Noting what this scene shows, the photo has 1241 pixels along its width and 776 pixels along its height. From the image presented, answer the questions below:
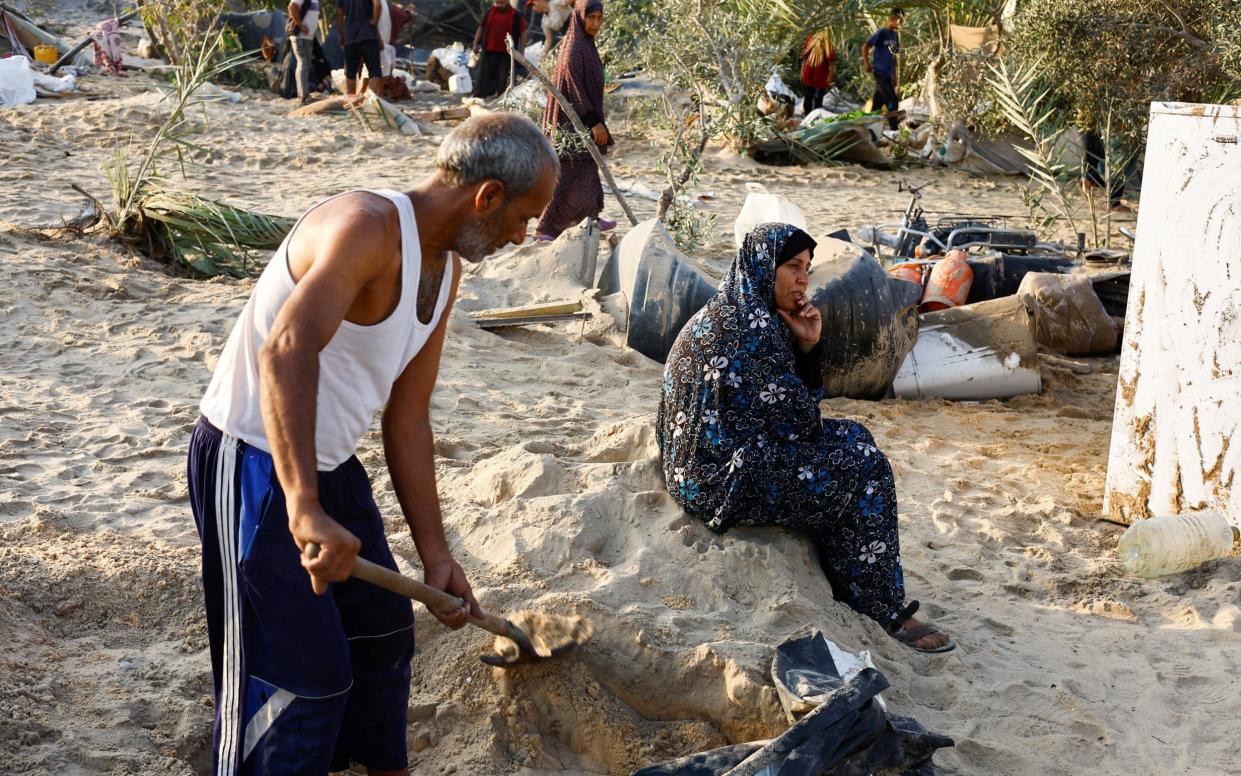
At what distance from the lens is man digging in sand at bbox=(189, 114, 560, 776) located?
176 centimetres

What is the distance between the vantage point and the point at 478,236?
198cm

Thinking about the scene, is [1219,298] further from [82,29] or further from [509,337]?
[82,29]

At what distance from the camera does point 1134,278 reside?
153 inches

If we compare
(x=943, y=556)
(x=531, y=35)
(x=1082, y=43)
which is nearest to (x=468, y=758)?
(x=943, y=556)

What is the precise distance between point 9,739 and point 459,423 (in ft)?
7.39

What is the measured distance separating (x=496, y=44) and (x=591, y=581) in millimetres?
11197

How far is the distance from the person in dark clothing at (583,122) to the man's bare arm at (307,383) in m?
5.38

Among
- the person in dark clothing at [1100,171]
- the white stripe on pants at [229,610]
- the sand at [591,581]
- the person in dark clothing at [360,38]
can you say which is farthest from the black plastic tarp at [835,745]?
the person in dark clothing at [360,38]

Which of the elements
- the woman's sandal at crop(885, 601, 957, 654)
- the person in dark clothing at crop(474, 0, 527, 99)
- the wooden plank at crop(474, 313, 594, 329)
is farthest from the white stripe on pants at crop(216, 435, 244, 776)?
the person in dark clothing at crop(474, 0, 527, 99)

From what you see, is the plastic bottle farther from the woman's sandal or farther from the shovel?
the shovel

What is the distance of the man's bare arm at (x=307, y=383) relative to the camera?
5.69ft

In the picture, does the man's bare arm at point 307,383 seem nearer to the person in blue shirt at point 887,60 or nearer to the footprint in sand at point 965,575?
the footprint in sand at point 965,575

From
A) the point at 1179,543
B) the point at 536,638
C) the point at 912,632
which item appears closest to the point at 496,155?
the point at 536,638

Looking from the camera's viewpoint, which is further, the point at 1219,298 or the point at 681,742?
the point at 1219,298
